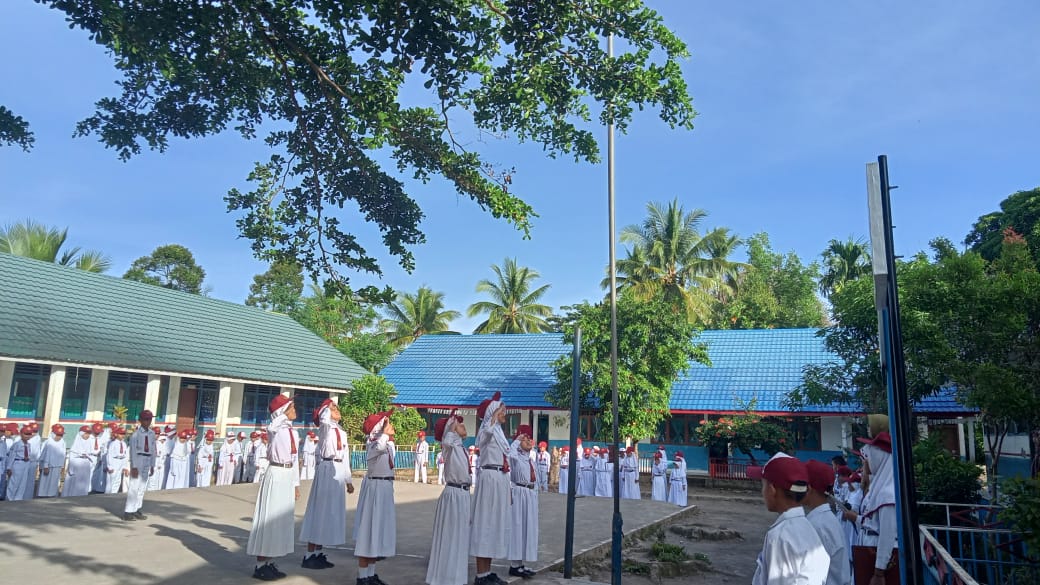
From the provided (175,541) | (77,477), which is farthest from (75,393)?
(175,541)

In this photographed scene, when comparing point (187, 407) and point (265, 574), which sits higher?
point (187, 407)

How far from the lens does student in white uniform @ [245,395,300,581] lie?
7172 mm

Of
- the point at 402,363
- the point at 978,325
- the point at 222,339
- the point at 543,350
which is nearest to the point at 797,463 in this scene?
the point at 978,325

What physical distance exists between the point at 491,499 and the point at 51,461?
41.2 ft

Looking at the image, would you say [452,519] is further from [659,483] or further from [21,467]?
[659,483]

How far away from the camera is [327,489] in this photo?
335 inches

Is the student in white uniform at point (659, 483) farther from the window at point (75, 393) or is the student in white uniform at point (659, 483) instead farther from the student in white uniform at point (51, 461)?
the window at point (75, 393)

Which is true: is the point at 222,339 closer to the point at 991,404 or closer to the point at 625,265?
the point at 625,265

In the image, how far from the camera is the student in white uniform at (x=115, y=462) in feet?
52.7

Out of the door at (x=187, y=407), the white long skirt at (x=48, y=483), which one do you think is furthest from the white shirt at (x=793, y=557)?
the door at (x=187, y=407)

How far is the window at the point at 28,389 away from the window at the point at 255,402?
651cm

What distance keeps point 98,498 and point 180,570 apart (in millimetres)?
7292

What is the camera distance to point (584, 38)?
7.15m

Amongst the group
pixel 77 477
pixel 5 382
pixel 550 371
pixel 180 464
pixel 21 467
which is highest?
pixel 550 371
